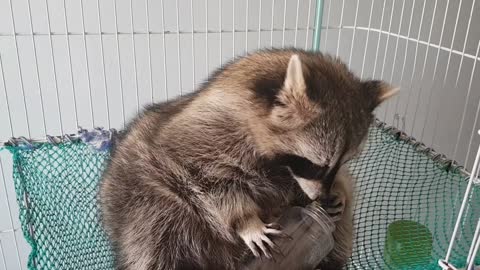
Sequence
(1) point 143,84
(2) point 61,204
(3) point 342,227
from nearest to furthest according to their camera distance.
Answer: (3) point 342,227 → (2) point 61,204 → (1) point 143,84

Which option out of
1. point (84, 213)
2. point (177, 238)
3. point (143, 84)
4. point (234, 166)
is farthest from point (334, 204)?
point (143, 84)

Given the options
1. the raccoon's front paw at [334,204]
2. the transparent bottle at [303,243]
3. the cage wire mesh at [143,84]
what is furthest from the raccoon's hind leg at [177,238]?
the cage wire mesh at [143,84]

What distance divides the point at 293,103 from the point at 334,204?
0.32m

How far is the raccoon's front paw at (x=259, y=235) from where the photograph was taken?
3.18 feet

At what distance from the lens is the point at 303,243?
95 centimetres

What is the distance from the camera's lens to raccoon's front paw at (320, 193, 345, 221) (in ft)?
3.39

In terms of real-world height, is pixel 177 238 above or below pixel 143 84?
below

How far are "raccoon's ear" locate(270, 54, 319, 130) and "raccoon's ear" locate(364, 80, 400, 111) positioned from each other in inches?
7.7

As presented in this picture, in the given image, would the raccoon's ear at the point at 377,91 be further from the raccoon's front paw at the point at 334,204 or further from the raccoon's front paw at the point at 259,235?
the raccoon's front paw at the point at 259,235

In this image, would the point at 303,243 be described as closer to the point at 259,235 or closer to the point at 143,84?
the point at 259,235

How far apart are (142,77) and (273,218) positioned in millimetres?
1003

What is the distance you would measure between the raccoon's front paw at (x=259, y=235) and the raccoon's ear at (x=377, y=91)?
1.20 feet

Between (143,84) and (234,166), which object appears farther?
(143,84)

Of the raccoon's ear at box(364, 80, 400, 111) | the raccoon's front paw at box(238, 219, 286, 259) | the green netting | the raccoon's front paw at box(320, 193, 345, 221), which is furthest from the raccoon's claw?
the green netting
